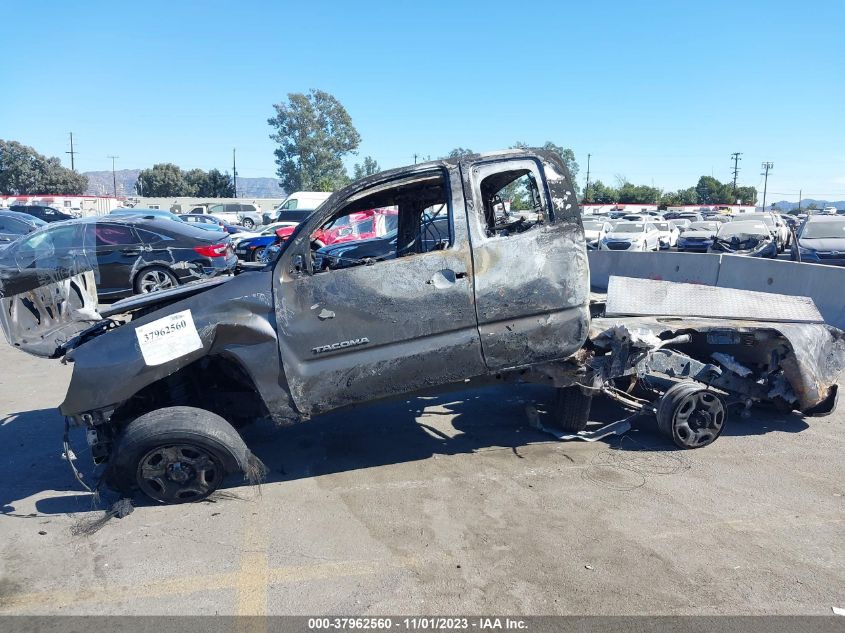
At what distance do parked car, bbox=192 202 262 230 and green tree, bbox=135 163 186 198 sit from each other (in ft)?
87.3

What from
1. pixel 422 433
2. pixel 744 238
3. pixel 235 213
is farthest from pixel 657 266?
pixel 235 213

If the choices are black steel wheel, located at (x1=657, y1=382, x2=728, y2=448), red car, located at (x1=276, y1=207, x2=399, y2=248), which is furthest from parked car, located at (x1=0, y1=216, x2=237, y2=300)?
black steel wheel, located at (x1=657, y1=382, x2=728, y2=448)

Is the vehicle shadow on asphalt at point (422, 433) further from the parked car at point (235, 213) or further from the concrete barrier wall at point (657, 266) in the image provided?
the parked car at point (235, 213)

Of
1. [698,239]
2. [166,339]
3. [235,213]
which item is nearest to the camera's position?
[166,339]

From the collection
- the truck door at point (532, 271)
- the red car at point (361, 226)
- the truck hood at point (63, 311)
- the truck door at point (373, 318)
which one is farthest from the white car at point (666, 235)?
the truck hood at point (63, 311)

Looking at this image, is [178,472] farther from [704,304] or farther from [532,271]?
[704,304]

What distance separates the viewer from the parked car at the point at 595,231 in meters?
24.4

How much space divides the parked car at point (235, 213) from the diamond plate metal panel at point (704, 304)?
32.1 m

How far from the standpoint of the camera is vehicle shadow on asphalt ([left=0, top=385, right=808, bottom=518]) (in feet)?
15.8

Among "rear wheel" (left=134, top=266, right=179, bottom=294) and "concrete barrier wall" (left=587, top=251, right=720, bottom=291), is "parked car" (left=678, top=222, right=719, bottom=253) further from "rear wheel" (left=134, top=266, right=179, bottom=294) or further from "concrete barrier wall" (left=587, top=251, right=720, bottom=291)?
"rear wheel" (left=134, top=266, right=179, bottom=294)

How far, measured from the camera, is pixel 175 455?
432 centimetres

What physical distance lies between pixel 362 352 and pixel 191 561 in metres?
1.65

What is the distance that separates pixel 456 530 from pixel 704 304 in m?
3.22

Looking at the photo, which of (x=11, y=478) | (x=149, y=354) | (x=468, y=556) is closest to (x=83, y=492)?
(x=11, y=478)
